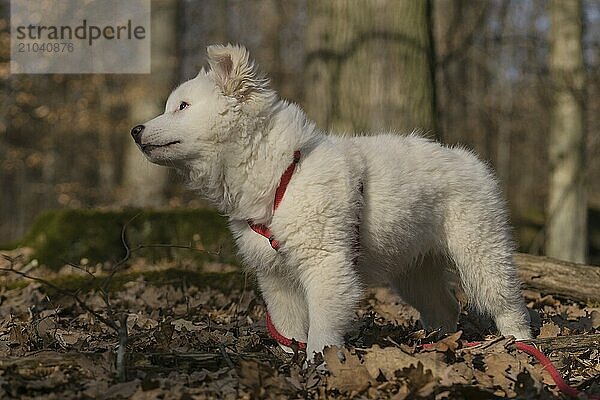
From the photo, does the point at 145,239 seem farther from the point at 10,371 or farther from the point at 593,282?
the point at 10,371

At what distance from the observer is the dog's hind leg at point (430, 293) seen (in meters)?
5.82

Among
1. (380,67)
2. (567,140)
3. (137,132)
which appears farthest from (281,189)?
(567,140)

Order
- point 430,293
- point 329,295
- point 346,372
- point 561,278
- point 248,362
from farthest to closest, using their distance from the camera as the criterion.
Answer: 1. point 561,278
2. point 430,293
3. point 329,295
4. point 346,372
5. point 248,362

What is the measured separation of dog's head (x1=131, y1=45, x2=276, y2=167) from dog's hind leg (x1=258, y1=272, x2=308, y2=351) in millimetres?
965

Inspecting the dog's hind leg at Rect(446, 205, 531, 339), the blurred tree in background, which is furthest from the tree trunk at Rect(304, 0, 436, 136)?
the dog's hind leg at Rect(446, 205, 531, 339)

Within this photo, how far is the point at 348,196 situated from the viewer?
4.62m

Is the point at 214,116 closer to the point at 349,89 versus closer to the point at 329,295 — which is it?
the point at 329,295

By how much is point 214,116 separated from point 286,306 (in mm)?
1358

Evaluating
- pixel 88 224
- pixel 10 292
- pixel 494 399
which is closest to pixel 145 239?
pixel 88 224

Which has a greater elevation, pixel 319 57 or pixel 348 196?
pixel 319 57

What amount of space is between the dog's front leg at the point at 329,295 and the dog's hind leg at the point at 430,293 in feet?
4.75

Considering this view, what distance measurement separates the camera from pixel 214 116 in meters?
4.73

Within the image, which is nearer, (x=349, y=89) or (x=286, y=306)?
(x=286, y=306)

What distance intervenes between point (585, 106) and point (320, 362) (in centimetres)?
1230
